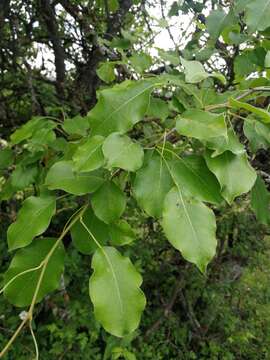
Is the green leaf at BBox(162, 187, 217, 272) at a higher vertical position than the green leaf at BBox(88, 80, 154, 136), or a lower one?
lower

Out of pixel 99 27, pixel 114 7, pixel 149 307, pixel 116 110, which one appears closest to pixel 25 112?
pixel 99 27

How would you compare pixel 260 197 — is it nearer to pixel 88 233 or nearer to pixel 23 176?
pixel 88 233

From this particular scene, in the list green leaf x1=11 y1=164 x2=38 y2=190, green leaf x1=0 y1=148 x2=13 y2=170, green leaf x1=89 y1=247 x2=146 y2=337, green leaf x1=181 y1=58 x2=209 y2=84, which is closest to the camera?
green leaf x1=89 y1=247 x2=146 y2=337

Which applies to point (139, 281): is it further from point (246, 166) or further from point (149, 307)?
point (149, 307)

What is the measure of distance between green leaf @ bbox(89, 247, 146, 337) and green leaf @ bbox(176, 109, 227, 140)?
0.20 meters

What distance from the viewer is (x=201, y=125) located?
0.54 metres

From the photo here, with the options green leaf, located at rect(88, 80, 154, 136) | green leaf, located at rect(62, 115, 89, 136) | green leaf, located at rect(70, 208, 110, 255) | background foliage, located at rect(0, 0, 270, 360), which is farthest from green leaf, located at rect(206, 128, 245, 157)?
green leaf, located at rect(62, 115, 89, 136)

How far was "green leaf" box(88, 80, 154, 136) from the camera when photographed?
598 mm

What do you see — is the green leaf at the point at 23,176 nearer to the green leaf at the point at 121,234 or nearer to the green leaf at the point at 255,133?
the green leaf at the point at 121,234

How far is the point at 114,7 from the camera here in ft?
5.64

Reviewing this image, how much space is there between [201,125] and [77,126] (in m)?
0.50

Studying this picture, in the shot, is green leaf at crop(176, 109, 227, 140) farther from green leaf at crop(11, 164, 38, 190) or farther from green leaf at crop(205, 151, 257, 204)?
green leaf at crop(11, 164, 38, 190)

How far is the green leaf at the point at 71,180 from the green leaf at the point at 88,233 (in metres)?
0.06

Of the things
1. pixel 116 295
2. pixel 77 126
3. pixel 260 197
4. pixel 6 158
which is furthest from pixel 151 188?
pixel 6 158
